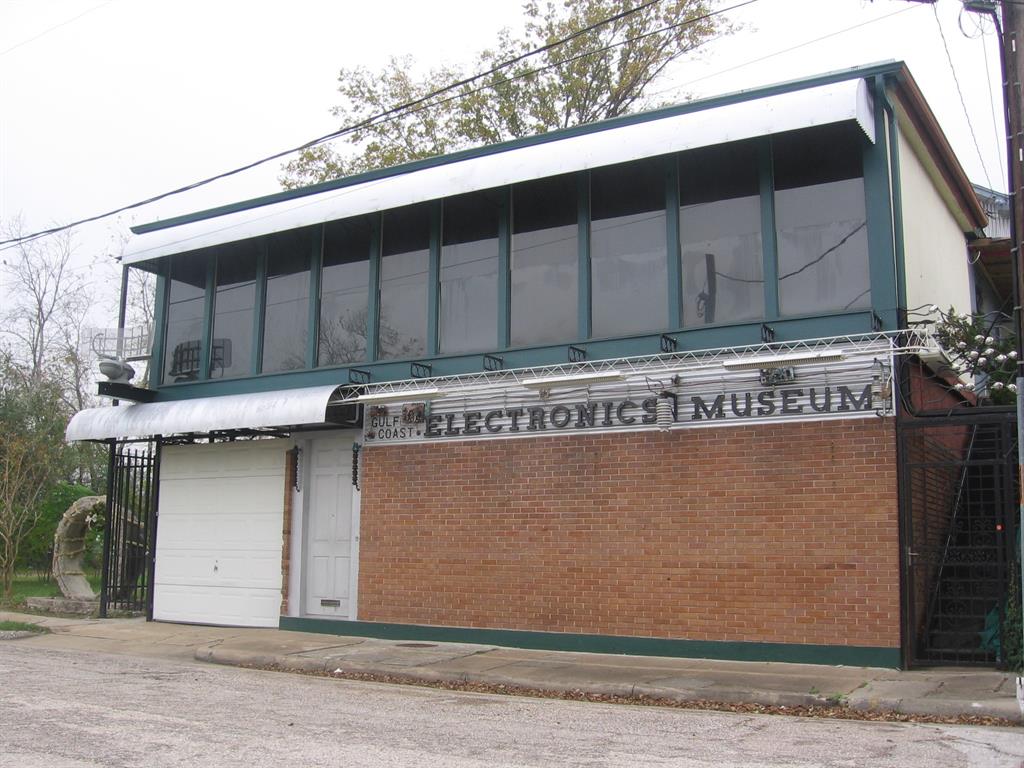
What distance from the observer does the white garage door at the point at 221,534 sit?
15.3 metres

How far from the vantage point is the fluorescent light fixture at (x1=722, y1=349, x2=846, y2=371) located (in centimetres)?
1058

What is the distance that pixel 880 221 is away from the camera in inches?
439

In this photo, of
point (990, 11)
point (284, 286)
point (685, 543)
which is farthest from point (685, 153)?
point (284, 286)

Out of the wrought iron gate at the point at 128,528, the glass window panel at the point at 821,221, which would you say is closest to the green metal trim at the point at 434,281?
the glass window panel at the point at 821,221

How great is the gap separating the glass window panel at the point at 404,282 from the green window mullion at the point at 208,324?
3.56m

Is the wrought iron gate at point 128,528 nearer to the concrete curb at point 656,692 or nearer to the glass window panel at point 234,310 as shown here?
the glass window panel at point 234,310

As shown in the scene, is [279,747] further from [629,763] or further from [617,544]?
[617,544]

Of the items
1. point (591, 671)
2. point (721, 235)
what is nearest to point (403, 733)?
point (591, 671)

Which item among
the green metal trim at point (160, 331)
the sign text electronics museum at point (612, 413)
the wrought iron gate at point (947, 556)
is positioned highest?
the green metal trim at point (160, 331)

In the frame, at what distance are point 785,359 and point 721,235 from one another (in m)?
2.12

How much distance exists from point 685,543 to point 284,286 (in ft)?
26.0

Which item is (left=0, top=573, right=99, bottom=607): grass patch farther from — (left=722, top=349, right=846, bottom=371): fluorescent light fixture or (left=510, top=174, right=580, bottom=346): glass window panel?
(left=722, top=349, right=846, bottom=371): fluorescent light fixture

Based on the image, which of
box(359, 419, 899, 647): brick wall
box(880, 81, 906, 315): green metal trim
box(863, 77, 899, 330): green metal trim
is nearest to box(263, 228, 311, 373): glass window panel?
box(359, 419, 899, 647): brick wall

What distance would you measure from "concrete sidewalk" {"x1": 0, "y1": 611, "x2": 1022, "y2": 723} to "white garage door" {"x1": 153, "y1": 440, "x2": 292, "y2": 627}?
0.75 m
